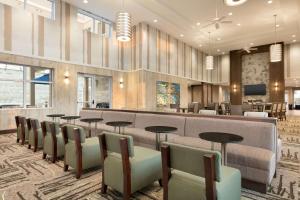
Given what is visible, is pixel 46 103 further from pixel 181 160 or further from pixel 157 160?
pixel 181 160

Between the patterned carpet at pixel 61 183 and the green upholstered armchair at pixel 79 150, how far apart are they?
6.2 inches

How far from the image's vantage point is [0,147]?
464 cm

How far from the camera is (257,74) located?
44.7 ft

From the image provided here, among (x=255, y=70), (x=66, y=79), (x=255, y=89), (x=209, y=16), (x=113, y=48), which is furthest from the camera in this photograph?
(x=255, y=70)

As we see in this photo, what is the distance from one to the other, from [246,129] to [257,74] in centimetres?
1275

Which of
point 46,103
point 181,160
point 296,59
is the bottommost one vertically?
point 181,160

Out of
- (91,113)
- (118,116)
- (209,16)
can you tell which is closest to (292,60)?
(209,16)

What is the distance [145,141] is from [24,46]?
6389 millimetres

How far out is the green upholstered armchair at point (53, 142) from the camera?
3.45 meters

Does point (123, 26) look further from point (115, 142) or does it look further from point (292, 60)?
point (292, 60)

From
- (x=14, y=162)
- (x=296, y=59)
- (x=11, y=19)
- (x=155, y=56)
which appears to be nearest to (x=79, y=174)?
(x=14, y=162)

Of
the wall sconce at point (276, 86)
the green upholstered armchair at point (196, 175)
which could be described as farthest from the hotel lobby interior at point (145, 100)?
the wall sconce at point (276, 86)

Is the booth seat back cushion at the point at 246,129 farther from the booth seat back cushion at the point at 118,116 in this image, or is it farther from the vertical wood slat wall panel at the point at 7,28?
the vertical wood slat wall panel at the point at 7,28

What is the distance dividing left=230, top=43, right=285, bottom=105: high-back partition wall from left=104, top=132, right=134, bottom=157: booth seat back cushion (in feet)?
45.1
